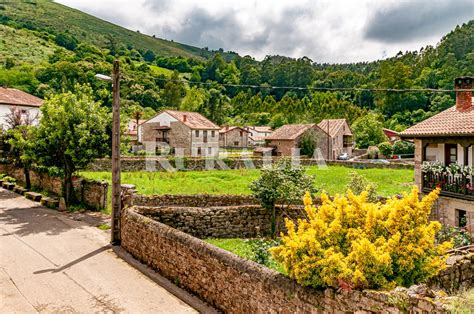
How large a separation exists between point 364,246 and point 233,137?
80183 millimetres

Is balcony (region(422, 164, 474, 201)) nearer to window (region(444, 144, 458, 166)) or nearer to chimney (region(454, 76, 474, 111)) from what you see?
window (region(444, 144, 458, 166))

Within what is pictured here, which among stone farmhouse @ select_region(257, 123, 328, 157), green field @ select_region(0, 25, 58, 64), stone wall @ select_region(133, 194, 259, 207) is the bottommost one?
stone wall @ select_region(133, 194, 259, 207)

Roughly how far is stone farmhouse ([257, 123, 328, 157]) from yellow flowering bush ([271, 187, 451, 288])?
169 feet

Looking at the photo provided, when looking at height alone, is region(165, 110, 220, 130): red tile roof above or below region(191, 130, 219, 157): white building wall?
above

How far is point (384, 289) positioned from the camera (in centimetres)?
628

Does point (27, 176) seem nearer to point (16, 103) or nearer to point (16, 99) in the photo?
point (16, 103)

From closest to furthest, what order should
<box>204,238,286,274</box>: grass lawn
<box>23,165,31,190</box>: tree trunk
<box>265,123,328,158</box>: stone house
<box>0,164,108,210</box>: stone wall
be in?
<box>204,238,286,274</box>: grass lawn
<box>0,164,108,210</box>: stone wall
<box>23,165,31,190</box>: tree trunk
<box>265,123,328,158</box>: stone house

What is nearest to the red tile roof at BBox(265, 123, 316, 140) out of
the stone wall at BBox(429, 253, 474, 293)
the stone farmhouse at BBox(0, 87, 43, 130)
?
the stone farmhouse at BBox(0, 87, 43, 130)

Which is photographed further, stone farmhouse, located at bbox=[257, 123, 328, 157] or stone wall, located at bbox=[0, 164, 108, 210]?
stone farmhouse, located at bbox=[257, 123, 328, 157]

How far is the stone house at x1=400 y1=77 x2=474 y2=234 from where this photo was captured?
17438 millimetres

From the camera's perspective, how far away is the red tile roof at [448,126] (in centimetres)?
1798

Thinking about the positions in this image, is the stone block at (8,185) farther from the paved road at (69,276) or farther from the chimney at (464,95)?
the chimney at (464,95)

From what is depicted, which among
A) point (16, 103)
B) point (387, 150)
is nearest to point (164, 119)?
point (16, 103)

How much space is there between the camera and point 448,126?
19.0 metres
